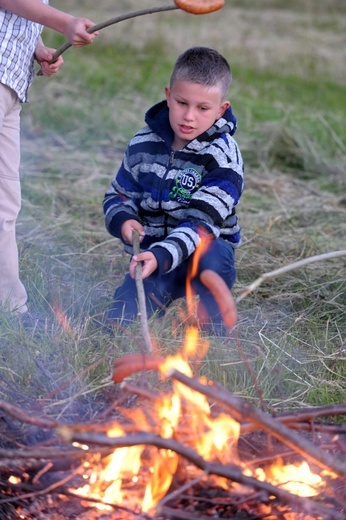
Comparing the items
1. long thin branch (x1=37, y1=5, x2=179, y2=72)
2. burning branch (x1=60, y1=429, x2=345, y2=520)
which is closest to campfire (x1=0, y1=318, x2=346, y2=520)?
burning branch (x1=60, y1=429, x2=345, y2=520)

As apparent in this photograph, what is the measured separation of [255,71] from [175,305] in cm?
485

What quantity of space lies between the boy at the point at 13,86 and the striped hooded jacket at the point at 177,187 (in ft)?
1.26

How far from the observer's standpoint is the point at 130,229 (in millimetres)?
3023

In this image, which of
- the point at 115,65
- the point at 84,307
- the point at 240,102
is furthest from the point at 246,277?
the point at 115,65

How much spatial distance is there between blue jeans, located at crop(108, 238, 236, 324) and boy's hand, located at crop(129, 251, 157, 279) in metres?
0.29

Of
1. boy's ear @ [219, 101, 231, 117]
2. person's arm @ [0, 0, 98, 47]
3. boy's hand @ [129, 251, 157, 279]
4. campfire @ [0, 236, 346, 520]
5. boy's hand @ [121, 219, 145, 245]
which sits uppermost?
person's arm @ [0, 0, 98, 47]

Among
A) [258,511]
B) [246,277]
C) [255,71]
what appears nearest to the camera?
[258,511]

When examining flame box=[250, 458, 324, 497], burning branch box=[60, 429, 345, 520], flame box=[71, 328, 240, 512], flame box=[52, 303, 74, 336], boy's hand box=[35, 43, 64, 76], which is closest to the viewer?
burning branch box=[60, 429, 345, 520]

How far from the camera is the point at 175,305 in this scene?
3.35 m

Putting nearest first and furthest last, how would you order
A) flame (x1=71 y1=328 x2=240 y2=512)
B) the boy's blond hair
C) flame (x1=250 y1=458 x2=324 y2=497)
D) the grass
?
1. flame (x1=71 y1=328 x2=240 y2=512)
2. flame (x1=250 y1=458 x2=324 y2=497)
3. the grass
4. the boy's blond hair

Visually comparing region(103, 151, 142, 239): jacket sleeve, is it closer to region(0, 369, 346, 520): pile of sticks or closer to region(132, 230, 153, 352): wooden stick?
region(132, 230, 153, 352): wooden stick

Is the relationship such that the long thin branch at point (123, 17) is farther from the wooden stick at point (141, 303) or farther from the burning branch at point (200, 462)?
the burning branch at point (200, 462)

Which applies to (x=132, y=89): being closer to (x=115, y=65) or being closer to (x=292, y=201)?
(x=115, y=65)

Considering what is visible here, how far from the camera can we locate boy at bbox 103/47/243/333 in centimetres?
296
